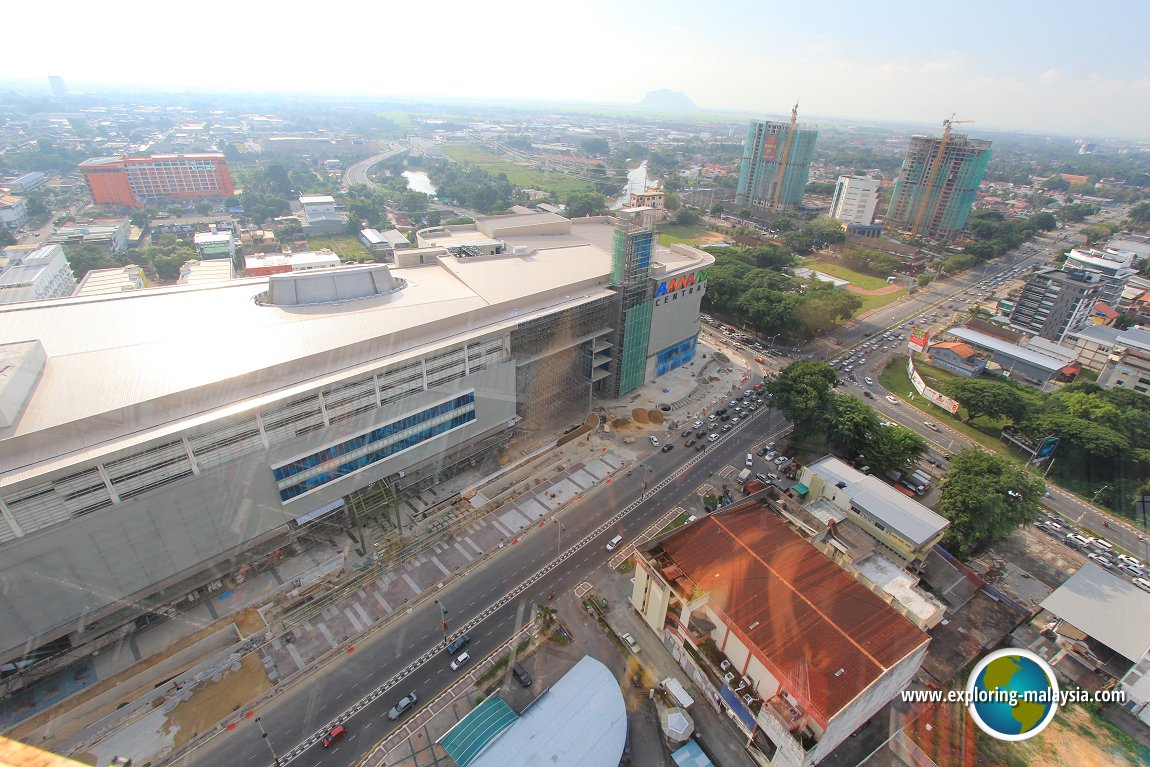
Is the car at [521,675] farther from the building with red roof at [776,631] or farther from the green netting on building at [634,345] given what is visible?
the green netting on building at [634,345]

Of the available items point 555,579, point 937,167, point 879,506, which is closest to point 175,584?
point 555,579

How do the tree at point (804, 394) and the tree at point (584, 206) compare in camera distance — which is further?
the tree at point (584, 206)

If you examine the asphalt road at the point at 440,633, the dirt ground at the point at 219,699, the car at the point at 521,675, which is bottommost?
the dirt ground at the point at 219,699

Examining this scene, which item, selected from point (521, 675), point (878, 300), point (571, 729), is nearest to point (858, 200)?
point (878, 300)

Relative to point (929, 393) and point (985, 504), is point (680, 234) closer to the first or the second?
point (929, 393)

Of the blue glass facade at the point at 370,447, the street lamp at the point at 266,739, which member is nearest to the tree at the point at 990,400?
the blue glass facade at the point at 370,447

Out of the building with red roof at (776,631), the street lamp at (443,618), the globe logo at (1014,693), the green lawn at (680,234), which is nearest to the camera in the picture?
the globe logo at (1014,693)
